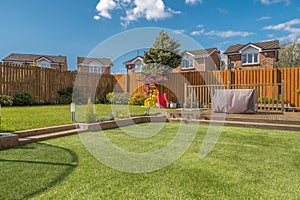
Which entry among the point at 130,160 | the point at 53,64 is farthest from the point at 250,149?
the point at 53,64

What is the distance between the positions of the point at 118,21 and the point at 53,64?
24071mm

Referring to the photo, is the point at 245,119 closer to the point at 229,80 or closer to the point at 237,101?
the point at 237,101

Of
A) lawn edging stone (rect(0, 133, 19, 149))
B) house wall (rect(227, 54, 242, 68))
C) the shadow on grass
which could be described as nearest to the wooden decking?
the shadow on grass

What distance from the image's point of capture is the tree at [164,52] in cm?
1387

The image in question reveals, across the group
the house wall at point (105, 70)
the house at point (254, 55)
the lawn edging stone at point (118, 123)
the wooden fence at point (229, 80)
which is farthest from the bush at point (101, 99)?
the house at point (254, 55)

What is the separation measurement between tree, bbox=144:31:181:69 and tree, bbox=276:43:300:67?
53.9ft

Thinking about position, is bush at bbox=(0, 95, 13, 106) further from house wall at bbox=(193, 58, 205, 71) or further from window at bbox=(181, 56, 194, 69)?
house wall at bbox=(193, 58, 205, 71)

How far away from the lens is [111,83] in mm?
14672

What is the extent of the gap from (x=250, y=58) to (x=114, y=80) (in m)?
15.6

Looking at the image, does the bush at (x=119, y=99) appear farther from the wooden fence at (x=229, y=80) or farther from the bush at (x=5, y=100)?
the bush at (x=5, y=100)

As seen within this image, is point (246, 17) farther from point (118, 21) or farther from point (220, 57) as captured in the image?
point (220, 57)

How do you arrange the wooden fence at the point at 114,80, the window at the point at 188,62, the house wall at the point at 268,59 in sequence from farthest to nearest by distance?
the window at the point at 188,62 → the house wall at the point at 268,59 → the wooden fence at the point at 114,80

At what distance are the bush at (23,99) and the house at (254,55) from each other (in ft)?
64.0

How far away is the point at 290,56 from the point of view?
25.1m
